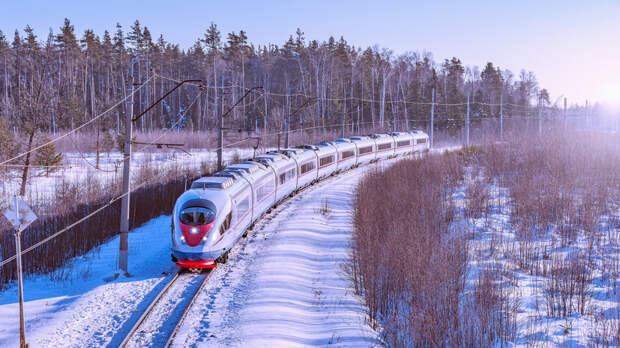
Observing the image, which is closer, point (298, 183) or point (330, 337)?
point (330, 337)

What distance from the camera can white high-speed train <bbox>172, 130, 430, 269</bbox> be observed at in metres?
12.7

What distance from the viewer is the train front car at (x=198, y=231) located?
12.6m

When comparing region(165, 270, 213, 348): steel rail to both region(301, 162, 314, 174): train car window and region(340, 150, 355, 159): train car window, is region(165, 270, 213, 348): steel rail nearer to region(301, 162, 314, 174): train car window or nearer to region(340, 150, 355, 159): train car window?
region(301, 162, 314, 174): train car window

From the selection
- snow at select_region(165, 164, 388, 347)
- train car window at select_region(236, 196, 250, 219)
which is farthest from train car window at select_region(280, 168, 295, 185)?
train car window at select_region(236, 196, 250, 219)

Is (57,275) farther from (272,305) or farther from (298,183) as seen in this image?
(298,183)

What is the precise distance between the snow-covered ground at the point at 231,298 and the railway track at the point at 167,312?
0.89 feet

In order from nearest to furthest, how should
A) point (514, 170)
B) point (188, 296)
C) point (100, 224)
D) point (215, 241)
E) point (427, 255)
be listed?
point (427, 255) → point (188, 296) → point (215, 241) → point (100, 224) → point (514, 170)

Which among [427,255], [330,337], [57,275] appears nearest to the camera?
[330,337]

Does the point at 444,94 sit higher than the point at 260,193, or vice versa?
the point at 444,94

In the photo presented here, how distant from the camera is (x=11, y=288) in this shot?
42.6ft

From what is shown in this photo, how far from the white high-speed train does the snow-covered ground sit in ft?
2.80

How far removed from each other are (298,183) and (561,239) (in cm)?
1352

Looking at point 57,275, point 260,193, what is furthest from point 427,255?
A: point 57,275

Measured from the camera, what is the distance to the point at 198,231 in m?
12.6
